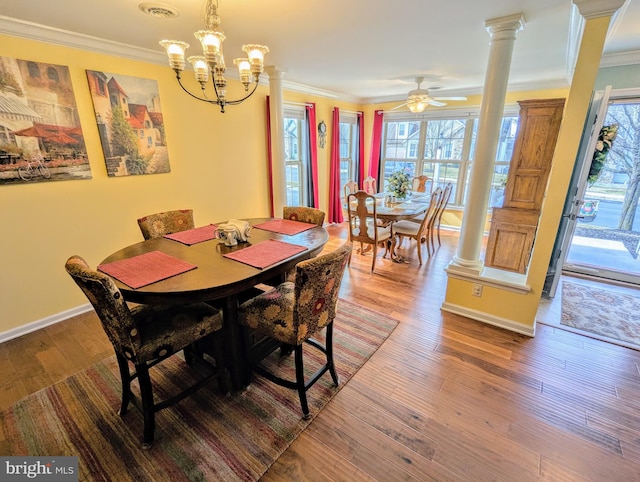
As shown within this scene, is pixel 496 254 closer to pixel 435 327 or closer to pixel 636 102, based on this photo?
pixel 435 327

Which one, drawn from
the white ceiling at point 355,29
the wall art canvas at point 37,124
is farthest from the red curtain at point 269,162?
the wall art canvas at point 37,124

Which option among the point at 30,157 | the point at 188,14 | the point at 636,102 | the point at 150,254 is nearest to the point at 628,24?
the point at 636,102

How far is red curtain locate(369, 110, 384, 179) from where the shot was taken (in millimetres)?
5797

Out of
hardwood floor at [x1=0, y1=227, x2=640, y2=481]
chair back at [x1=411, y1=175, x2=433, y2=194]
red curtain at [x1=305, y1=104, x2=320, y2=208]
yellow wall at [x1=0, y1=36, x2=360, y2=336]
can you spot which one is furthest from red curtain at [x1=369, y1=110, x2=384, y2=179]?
hardwood floor at [x1=0, y1=227, x2=640, y2=481]

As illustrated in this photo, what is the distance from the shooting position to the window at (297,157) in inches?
188

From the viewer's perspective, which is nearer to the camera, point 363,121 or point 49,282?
point 49,282

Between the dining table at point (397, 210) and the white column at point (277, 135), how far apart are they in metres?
0.96

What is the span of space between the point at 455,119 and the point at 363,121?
5.85 feet

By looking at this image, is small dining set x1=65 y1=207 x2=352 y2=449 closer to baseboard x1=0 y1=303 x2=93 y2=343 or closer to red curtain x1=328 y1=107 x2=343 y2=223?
baseboard x1=0 y1=303 x2=93 y2=343

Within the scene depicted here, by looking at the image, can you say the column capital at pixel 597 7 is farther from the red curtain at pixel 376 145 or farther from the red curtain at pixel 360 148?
the red curtain at pixel 360 148

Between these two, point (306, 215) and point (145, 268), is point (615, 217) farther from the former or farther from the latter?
point (145, 268)

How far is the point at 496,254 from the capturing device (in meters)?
3.36

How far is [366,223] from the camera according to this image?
374 centimetres

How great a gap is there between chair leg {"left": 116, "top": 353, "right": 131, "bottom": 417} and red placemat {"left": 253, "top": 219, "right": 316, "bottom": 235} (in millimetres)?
1249
